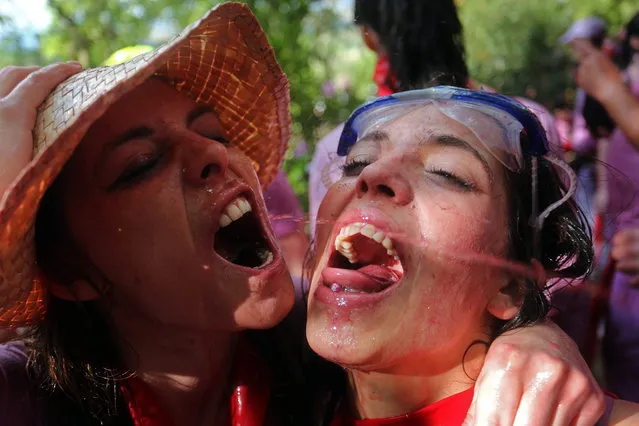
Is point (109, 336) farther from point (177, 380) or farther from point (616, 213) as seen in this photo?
point (616, 213)

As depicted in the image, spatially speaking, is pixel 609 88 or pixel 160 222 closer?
pixel 160 222

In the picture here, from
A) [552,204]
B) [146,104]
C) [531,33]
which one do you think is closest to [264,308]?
[146,104]

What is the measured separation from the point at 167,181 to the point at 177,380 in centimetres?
61

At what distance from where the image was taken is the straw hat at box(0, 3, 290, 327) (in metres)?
1.59

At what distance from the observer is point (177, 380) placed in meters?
1.99

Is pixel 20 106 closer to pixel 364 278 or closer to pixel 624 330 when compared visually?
pixel 364 278

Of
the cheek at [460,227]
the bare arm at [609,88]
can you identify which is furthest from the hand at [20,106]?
the bare arm at [609,88]

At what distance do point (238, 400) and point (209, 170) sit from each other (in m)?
0.68

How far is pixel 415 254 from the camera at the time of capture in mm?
1769

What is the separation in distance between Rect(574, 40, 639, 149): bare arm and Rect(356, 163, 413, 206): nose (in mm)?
1470

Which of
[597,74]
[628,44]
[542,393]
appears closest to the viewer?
[542,393]

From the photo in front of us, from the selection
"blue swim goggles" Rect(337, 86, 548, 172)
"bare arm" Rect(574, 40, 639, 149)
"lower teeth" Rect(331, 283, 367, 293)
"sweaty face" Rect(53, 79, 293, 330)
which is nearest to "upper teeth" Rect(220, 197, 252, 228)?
"sweaty face" Rect(53, 79, 293, 330)

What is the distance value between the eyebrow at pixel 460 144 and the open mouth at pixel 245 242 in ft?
1.93

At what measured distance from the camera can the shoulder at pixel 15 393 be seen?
1.78 m
